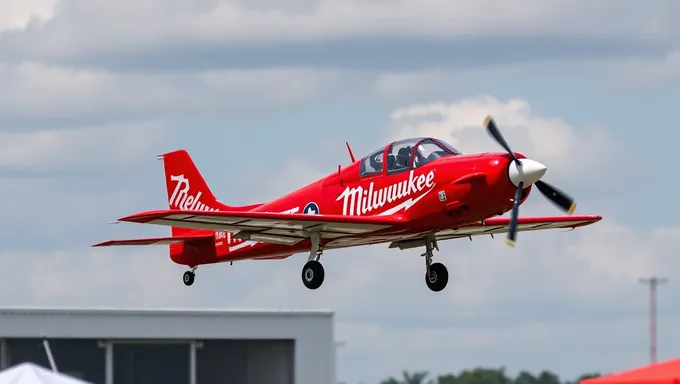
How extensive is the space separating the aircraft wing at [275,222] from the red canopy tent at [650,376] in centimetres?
948

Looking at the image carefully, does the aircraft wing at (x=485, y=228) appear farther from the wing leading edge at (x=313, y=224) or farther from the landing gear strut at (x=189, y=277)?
the landing gear strut at (x=189, y=277)

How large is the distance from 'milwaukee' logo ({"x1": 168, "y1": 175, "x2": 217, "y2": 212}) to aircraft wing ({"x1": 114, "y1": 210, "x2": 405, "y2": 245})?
18.8 feet

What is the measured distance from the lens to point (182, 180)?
132ft

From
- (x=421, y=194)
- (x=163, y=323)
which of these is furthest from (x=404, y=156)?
(x=163, y=323)

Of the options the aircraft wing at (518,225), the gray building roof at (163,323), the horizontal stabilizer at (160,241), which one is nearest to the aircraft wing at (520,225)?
the aircraft wing at (518,225)

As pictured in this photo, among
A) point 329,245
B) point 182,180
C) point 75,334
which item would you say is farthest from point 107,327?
point 329,245

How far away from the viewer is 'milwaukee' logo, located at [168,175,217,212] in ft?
131

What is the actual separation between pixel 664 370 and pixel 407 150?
10.5 m

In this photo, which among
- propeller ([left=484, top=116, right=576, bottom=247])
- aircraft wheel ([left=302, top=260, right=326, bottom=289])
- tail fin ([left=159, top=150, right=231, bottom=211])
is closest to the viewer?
propeller ([left=484, top=116, right=576, bottom=247])

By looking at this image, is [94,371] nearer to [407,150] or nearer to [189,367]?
[189,367]

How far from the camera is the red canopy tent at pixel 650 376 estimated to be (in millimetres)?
23256

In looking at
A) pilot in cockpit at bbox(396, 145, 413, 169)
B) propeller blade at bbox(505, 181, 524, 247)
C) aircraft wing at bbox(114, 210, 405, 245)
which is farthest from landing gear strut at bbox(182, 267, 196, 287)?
propeller blade at bbox(505, 181, 524, 247)

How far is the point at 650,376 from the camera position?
23.6 m

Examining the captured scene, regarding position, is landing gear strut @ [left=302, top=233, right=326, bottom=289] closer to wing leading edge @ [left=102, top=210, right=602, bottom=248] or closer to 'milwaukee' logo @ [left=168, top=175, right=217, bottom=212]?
wing leading edge @ [left=102, top=210, right=602, bottom=248]
